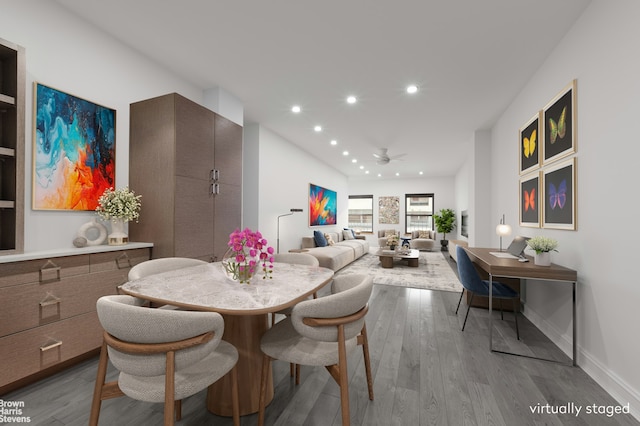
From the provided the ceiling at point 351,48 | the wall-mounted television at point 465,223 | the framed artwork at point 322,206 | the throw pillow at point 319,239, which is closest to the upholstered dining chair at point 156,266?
the ceiling at point 351,48

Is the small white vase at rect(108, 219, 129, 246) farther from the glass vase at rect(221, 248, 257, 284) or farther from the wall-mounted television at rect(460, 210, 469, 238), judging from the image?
the wall-mounted television at rect(460, 210, 469, 238)

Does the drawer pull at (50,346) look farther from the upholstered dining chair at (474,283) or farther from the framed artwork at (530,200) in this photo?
the framed artwork at (530,200)

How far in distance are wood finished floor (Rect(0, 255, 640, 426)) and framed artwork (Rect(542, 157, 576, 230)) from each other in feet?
3.87

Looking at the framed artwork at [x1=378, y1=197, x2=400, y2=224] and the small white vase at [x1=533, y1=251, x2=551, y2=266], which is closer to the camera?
the small white vase at [x1=533, y1=251, x2=551, y2=266]

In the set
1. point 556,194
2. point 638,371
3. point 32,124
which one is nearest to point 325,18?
point 32,124

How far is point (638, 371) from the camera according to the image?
62.2 inches

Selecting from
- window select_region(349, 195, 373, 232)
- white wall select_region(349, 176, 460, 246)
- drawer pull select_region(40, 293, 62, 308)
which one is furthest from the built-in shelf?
window select_region(349, 195, 373, 232)

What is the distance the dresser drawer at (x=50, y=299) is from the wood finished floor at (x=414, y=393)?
49 cm

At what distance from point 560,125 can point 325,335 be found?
2.89m

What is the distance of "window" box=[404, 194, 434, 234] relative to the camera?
10.3 metres

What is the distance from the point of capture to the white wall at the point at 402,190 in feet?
33.0

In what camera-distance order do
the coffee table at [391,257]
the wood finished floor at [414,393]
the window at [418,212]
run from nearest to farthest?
the wood finished floor at [414,393] → the coffee table at [391,257] → the window at [418,212]

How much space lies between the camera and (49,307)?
181 cm

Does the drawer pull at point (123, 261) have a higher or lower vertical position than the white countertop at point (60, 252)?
lower
